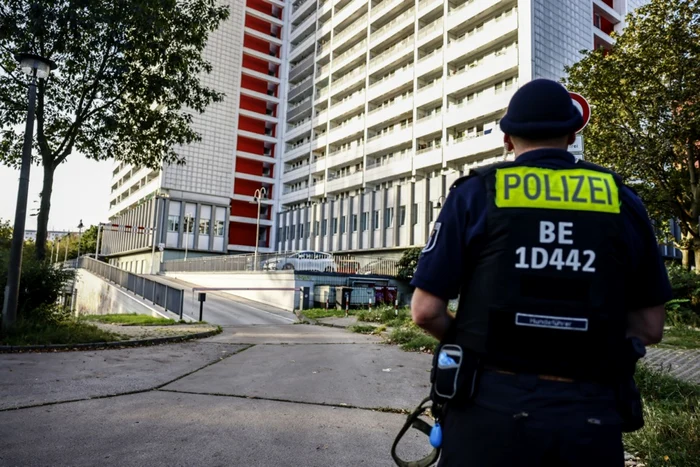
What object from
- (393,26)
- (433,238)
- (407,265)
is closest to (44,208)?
(433,238)

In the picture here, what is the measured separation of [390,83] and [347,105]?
687cm

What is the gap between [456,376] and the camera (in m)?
1.55

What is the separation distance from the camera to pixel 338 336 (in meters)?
12.9

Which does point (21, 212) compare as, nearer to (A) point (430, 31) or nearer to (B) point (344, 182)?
(A) point (430, 31)

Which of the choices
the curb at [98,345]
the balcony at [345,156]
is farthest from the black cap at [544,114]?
the balcony at [345,156]

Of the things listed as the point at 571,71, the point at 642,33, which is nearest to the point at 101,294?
the point at 571,71

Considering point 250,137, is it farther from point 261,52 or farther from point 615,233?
point 615,233

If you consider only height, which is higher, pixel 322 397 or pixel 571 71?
pixel 571 71

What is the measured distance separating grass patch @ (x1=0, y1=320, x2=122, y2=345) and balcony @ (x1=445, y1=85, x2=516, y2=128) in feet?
99.3

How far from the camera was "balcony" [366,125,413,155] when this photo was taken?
42062 mm

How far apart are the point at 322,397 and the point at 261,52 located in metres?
62.0

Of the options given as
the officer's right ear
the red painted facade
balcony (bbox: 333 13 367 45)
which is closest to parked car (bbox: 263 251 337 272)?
the officer's right ear

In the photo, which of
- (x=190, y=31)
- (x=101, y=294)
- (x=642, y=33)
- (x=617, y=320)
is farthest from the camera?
(x=101, y=294)

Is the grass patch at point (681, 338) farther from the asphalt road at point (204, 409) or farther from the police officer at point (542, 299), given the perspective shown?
the police officer at point (542, 299)
